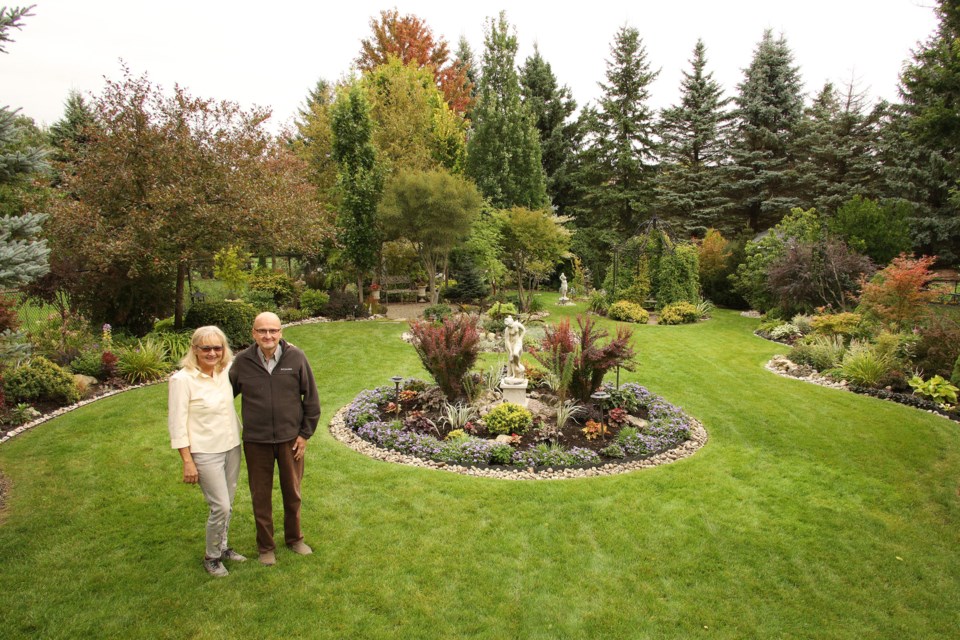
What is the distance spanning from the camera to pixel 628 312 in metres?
17.0

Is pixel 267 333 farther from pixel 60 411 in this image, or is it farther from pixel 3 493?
pixel 60 411

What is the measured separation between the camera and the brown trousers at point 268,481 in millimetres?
3953

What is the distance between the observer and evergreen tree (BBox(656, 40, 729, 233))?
2656cm

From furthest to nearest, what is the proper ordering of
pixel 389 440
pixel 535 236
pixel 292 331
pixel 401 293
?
pixel 401 293 < pixel 535 236 < pixel 292 331 < pixel 389 440

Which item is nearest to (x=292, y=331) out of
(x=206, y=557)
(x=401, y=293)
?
(x=401, y=293)

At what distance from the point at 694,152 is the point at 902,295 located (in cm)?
1985

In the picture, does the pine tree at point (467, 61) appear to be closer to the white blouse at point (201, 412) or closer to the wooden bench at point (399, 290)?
the wooden bench at point (399, 290)

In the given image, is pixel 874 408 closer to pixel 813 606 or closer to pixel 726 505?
pixel 726 505

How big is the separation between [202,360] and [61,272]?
8.66 metres

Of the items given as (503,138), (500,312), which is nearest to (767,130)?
(503,138)

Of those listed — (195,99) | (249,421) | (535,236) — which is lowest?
(249,421)

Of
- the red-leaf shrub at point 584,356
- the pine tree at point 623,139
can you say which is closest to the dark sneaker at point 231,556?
the red-leaf shrub at point 584,356

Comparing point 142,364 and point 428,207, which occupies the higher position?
point 428,207

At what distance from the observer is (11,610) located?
3623 mm
